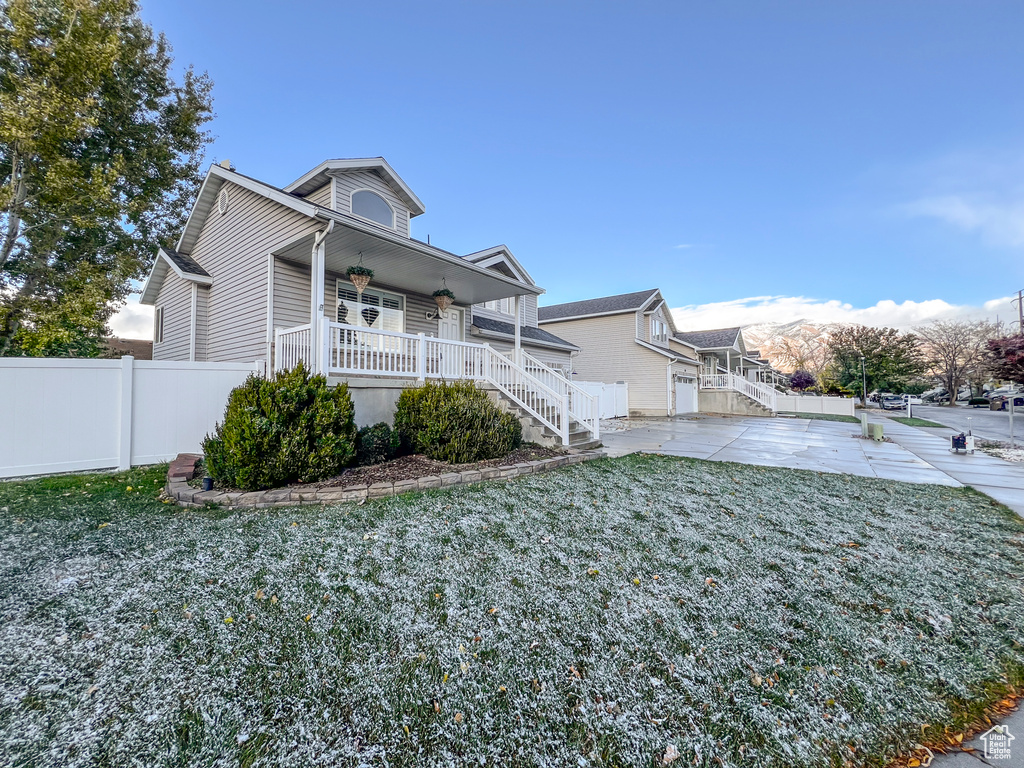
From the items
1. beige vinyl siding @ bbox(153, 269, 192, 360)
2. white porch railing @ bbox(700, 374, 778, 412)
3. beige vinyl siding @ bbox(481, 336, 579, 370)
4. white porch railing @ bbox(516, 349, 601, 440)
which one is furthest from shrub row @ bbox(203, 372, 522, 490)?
white porch railing @ bbox(700, 374, 778, 412)

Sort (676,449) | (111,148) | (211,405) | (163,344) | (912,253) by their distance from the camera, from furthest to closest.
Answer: (912,253) < (111,148) < (163,344) < (676,449) < (211,405)

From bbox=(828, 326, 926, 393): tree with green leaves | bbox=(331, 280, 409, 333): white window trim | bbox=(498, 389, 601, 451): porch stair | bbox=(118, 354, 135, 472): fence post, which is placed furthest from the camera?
bbox=(828, 326, 926, 393): tree with green leaves

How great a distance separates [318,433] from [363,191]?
307 inches

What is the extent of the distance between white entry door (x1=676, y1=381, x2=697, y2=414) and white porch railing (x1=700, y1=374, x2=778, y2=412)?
125cm

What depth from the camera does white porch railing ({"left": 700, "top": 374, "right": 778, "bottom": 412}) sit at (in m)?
21.9

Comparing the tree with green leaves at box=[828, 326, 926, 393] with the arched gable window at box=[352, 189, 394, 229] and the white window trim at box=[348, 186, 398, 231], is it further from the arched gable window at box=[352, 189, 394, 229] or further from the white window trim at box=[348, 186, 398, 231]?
the arched gable window at box=[352, 189, 394, 229]

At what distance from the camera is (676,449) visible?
941 cm

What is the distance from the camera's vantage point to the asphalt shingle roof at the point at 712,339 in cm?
2450

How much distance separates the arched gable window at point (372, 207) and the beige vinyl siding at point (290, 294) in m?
2.49

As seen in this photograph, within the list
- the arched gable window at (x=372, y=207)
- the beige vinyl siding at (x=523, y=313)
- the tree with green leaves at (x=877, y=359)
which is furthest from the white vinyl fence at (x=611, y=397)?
the tree with green leaves at (x=877, y=359)

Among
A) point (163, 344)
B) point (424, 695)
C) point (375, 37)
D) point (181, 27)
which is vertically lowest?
point (424, 695)

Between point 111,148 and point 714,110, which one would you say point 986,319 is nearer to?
point 714,110

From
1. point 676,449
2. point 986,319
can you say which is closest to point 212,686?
point 676,449

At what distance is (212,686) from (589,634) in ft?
6.84
